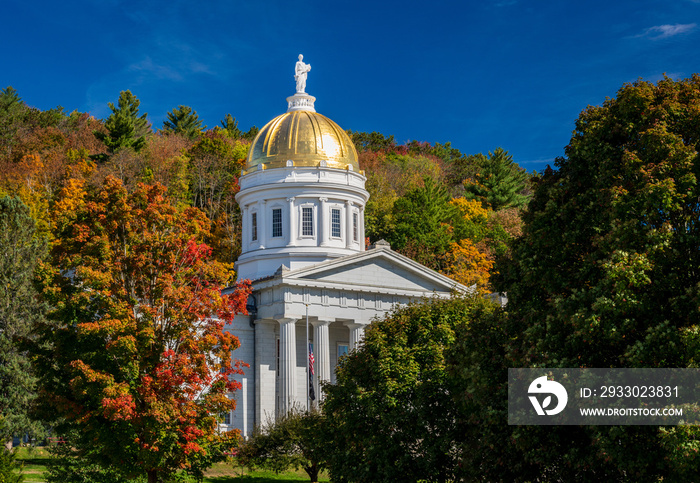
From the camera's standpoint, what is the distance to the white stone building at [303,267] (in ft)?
165

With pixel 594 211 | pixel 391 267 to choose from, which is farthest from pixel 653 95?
pixel 391 267

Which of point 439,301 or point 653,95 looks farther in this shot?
point 439,301

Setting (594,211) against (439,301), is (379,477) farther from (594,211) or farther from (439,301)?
(594,211)

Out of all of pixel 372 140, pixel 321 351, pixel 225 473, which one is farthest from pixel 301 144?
pixel 372 140

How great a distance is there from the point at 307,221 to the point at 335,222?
190 centimetres

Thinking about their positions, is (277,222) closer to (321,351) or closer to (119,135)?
(321,351)

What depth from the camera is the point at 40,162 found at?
2736 inches

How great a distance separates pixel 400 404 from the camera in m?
27.0

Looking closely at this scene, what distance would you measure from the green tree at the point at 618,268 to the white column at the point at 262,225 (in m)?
38.2

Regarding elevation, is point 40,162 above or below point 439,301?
above

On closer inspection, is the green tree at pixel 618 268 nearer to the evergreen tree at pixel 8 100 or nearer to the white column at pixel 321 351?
the white column at pixel 321 351

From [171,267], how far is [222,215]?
48676 millimetres

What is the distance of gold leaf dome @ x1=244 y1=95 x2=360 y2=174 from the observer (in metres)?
57.6

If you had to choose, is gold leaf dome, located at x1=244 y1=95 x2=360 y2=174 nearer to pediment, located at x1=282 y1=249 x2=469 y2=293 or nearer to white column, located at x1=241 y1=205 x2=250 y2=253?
white column, located at x1=241 y1=205 x2=250 y2=253
